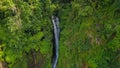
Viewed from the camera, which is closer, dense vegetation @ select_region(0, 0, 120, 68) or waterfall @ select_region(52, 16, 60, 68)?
dense vegetation @ select_region(0, 0, 120, 68)

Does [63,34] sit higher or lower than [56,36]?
higher

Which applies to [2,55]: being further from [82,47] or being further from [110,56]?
[110,56]

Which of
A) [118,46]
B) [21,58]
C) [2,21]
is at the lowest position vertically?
[21,58]

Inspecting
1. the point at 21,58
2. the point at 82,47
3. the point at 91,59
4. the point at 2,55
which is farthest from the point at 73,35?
the point at 2,55

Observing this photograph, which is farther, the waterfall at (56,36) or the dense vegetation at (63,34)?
the waterfall at (56,36)

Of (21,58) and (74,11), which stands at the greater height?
(74,11)

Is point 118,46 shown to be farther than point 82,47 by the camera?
No

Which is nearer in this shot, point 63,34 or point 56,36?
point 63,34

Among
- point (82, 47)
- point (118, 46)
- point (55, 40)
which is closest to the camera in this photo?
point (118, 46)
